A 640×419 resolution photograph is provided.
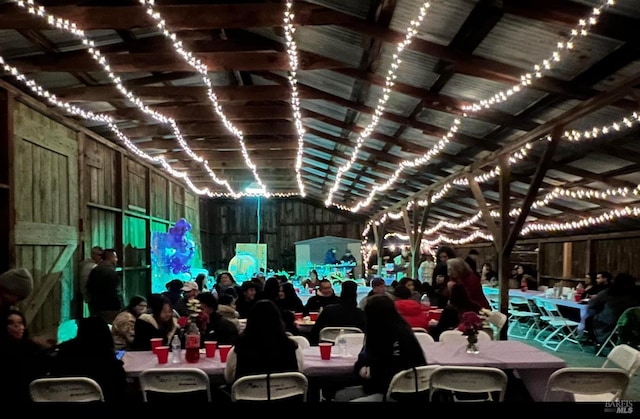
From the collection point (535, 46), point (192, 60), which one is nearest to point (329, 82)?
point (192, 60)

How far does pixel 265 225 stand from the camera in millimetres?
23125

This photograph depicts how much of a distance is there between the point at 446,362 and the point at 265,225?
750 inches

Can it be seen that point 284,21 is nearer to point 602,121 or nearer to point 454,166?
point 602,121

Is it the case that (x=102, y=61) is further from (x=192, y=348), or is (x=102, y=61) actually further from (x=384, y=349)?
(x=384, y=349)

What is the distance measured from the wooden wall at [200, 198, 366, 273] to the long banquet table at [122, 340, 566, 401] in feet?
59.9

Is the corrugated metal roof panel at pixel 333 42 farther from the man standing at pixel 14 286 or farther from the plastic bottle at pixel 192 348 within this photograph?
the man standing at pixel 14 286

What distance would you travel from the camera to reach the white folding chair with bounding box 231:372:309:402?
3.66 m

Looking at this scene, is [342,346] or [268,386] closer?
[268,386]

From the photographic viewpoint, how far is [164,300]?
526 cm

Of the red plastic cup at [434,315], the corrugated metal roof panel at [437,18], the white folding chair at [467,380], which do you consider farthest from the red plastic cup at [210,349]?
the corrugated metal roof panel at [437,18]

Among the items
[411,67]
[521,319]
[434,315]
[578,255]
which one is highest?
[411,67]

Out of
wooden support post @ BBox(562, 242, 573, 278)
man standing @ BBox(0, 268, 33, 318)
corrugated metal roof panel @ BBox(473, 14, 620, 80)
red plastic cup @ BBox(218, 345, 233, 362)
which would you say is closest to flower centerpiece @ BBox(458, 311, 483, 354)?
red plastic cup @ BBox(218, 345, 233, 362)

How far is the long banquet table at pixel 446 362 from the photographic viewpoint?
13.9 feet

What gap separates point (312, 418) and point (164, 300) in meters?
3.12
